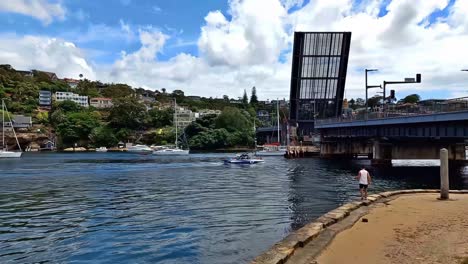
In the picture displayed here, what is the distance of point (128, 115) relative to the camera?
17275cm

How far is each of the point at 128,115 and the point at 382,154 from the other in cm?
12454

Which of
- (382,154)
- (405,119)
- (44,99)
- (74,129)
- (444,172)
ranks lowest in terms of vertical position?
(382,154)

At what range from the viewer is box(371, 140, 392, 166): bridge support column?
6370cm

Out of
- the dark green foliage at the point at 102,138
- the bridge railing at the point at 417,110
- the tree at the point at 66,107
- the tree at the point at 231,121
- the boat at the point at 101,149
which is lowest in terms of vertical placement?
the boat at the point at 101,149

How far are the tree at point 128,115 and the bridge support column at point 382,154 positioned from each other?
4795 inches

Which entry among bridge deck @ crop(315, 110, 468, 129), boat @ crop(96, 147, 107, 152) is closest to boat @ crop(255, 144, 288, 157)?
bridge deck @ crop(315, 110, 468, 129)

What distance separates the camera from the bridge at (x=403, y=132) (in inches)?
1480

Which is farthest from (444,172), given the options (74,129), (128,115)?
(128,115)

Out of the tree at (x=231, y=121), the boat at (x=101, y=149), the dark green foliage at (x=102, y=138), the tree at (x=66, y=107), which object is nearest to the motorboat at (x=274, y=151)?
the tree at (x=231, y=121)

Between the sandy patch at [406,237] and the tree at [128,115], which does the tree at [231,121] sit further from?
the sandy patch at [406,237]

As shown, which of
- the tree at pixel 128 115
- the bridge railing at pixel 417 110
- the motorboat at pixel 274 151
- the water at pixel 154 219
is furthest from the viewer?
the tree at pixel 128 115

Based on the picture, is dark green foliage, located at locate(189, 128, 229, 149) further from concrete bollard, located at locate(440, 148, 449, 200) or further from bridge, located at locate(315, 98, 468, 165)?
concrete bollard, located at locate(440, 148, 449, 200)

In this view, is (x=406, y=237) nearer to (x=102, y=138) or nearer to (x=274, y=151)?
(x=274, y=151)

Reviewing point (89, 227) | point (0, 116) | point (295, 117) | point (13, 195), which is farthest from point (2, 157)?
point (89, 227)
